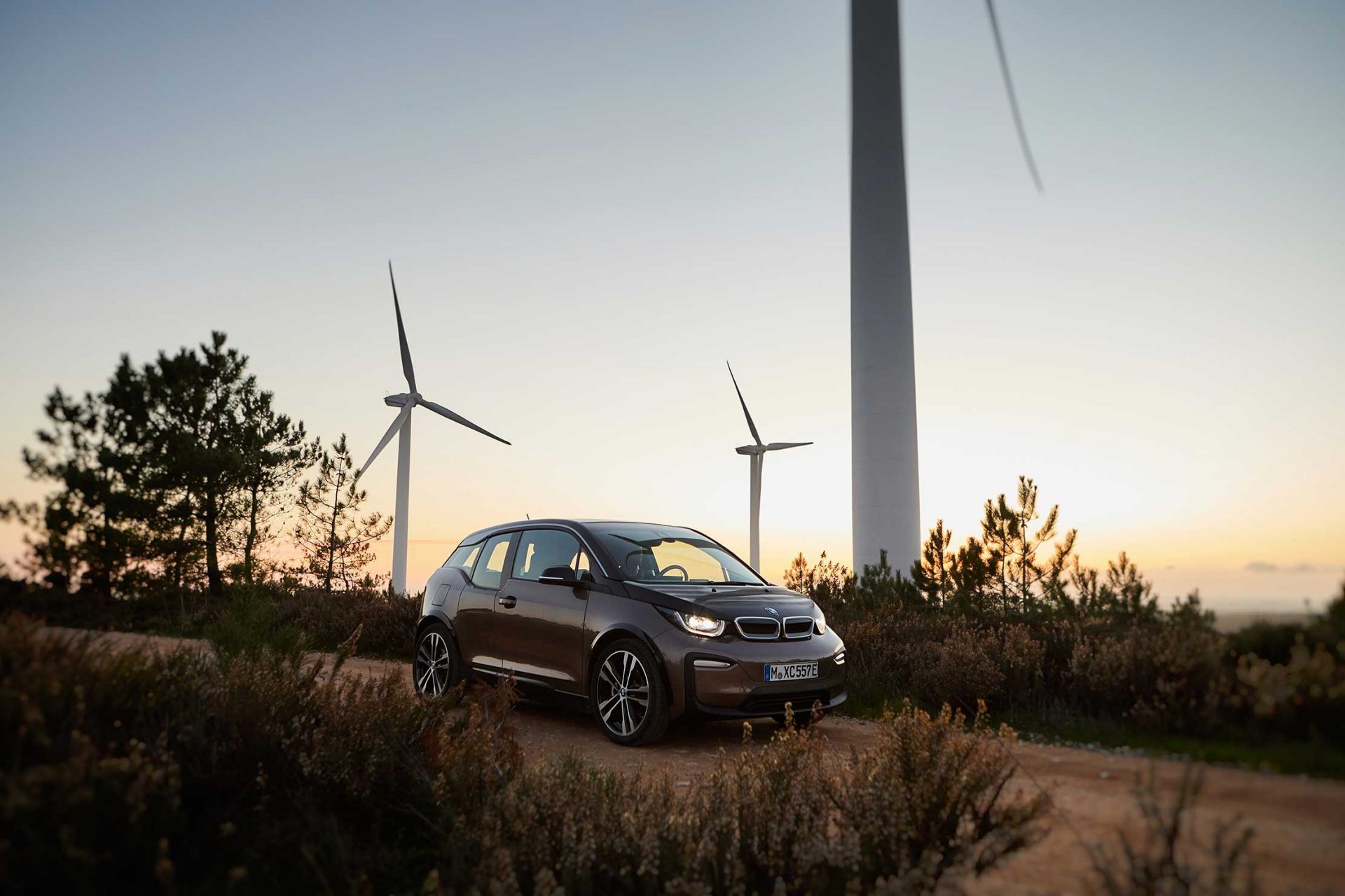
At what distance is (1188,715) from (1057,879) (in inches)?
23.7

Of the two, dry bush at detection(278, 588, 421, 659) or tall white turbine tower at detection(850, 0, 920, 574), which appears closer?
dry bush at detection(278, 588, 421, 659)

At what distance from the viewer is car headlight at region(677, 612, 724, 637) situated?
7.41m

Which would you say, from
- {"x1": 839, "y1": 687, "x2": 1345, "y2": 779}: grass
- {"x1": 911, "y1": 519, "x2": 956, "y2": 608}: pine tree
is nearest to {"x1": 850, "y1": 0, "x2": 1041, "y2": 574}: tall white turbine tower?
{"x1": 911, "y1": 519, "x2": 956, "y2": 608}: pine tree

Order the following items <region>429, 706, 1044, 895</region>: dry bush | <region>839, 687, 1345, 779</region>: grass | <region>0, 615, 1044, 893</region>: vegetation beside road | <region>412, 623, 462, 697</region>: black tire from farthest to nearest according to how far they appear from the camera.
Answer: <region>412, 623, 462, 697</region>: black tire → <region>429, 706, 1044, 895</region>: dry bush → <region>0, 615, 1044, 893</region>: vegetation beside road → <region>839, 687, 1345, 779</region>: grass

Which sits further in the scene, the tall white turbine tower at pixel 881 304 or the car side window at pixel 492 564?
the tall white turbine tower at pixel 881 304

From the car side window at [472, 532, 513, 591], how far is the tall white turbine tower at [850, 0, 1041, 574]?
39.1 feet

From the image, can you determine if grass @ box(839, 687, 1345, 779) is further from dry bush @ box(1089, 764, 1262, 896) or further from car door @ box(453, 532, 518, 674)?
car door @ box(453, 532, 518, 674)

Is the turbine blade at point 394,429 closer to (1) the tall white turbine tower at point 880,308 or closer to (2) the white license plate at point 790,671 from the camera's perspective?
(1) the tall white turbine tower at point 880,308

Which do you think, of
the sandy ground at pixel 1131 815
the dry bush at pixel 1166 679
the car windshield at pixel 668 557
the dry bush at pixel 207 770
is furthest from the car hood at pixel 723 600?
the dry bush at pixel 1166 679

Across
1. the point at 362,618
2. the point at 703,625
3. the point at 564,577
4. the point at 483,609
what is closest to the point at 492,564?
the point at 483,609

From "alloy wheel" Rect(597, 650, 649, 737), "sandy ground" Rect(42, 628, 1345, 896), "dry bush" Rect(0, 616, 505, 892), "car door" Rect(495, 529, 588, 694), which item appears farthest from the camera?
"car door" Rect(495, 529, 588, 694)

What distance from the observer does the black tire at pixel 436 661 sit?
31.3 ft

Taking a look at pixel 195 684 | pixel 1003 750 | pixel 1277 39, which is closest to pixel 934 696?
pixel 1003 750

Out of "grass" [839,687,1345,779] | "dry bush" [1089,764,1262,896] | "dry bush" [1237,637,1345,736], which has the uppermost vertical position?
"dry bush" [1237,637,1345,736]
